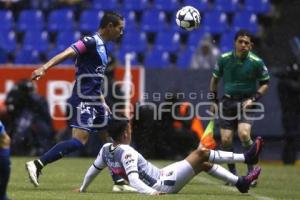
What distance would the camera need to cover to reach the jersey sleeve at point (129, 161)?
33.1ft

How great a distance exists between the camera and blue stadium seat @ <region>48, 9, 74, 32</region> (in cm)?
2152

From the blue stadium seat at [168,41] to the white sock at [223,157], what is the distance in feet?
33.6

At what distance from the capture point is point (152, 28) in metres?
21.4

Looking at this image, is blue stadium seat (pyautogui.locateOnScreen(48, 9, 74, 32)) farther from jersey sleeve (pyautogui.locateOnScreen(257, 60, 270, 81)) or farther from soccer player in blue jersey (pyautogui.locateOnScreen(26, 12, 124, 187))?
soccer player in blue jersey (pyautogui.locateOnScreen(26, 12, 124, 187))

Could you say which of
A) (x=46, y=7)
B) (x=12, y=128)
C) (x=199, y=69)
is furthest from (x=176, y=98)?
(x=46, y=7)

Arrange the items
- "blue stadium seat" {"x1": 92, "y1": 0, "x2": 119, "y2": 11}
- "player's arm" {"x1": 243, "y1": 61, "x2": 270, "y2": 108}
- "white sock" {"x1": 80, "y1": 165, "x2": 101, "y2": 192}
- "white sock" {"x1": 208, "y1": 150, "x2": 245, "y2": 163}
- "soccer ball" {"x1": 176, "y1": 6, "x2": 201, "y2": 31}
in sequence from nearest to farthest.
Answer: "white sock" {"x1": 208, "y1": 150, "x2": 245, "y2": 163}, "white sock" {"x1": 80, "y1": 165, "x2": 101, "y2": 192}, "soccer ball" {"x1": 176, "y1": 6, "x2": 201, "y2": 31}, "player's arm" {"x1": 243, "y1": 61, "x2": 270, "y2": 108}, "blue stadium seat" {"x1": 92, "y1": 0, "x2": 119, "y2": 11}

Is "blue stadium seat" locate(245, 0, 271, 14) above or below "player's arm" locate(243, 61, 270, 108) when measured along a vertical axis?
above

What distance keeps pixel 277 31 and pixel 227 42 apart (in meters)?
1.15

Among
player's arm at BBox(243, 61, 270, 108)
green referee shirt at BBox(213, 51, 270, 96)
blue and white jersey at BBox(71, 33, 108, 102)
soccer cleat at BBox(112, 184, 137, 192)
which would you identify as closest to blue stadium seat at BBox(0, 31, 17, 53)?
green referee shirt at BBox(213, 51, 270, 96)

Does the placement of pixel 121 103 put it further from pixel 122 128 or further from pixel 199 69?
pixel 122 128

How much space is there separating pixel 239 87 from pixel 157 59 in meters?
7.65

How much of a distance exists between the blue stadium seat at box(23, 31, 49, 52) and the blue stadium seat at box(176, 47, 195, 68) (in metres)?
3.07

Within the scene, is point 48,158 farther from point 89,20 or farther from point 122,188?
point 89,20

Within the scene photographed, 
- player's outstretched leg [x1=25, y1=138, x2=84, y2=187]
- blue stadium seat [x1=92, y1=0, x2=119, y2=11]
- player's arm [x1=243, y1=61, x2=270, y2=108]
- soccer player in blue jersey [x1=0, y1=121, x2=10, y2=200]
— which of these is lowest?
player's outstretched leg [x1=25, y1=138, x2=84, y2=187]
